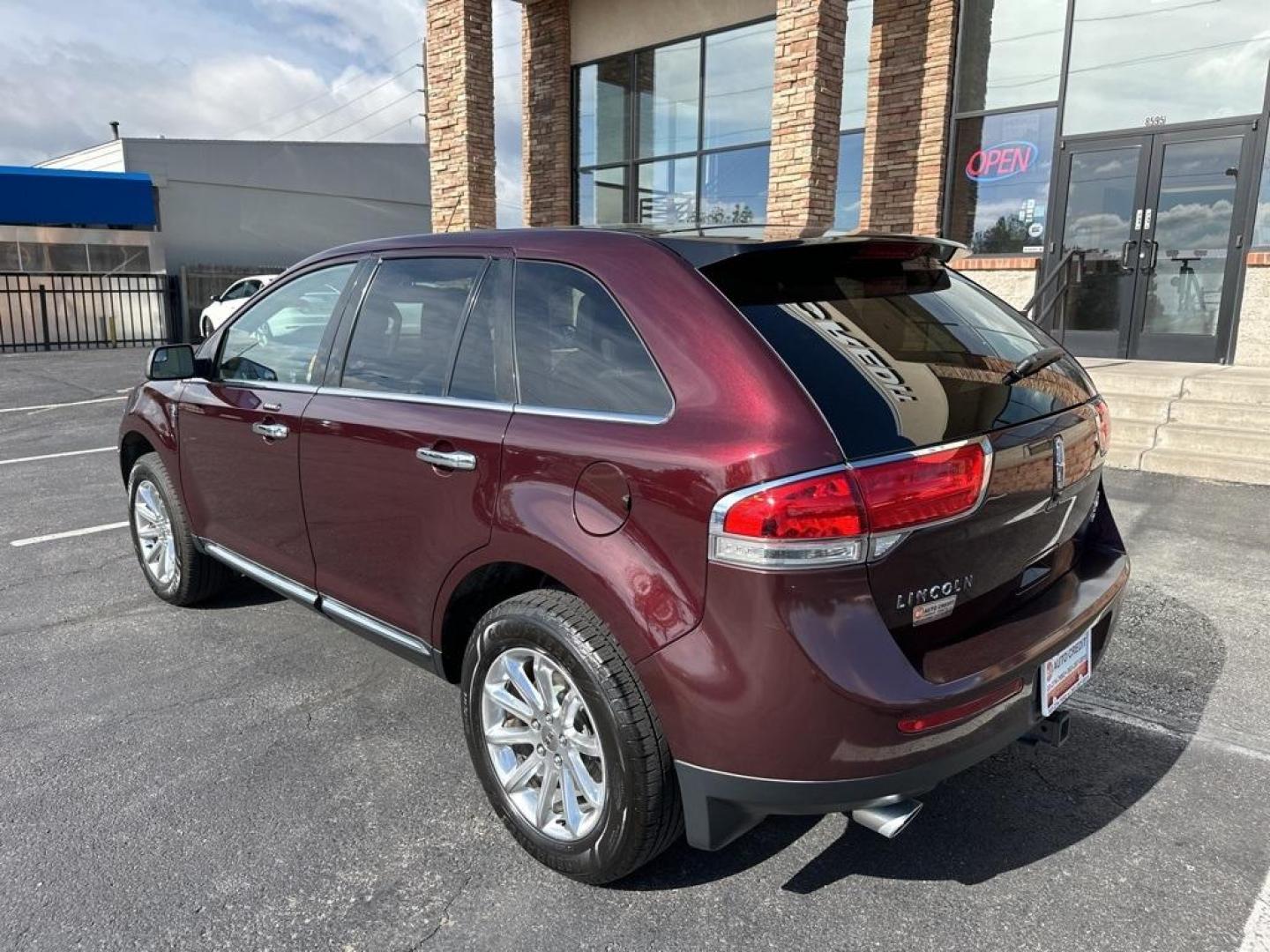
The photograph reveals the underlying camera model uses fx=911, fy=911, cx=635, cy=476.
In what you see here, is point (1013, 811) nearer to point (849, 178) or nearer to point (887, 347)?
point (887, 347)

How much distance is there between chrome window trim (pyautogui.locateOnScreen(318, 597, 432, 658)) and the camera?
2904mm

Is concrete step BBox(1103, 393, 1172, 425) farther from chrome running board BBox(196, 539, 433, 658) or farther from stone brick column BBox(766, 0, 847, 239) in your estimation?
chrome running board BBox(196, 539, 433, 658)

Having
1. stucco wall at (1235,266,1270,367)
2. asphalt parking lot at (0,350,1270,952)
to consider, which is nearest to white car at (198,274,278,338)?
asphalt parking lot at (0,350,1270,952)

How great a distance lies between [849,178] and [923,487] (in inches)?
417

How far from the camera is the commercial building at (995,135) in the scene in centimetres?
920

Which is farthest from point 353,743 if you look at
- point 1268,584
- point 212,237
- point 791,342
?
point 212,237

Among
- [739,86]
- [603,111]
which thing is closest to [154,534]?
[739,86]

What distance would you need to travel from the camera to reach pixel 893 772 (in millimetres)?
2031

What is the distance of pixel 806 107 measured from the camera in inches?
375

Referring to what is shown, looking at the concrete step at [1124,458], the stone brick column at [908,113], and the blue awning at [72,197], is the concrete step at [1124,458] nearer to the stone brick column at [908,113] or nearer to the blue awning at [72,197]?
the stone brick column at [908,113]

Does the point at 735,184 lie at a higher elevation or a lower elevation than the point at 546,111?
lower

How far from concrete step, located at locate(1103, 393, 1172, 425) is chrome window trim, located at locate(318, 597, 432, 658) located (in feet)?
21.1

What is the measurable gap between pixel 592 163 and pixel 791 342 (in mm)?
13439

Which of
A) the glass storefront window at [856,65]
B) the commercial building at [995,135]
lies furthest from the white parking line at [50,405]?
the glass storefront window at [856,65]
